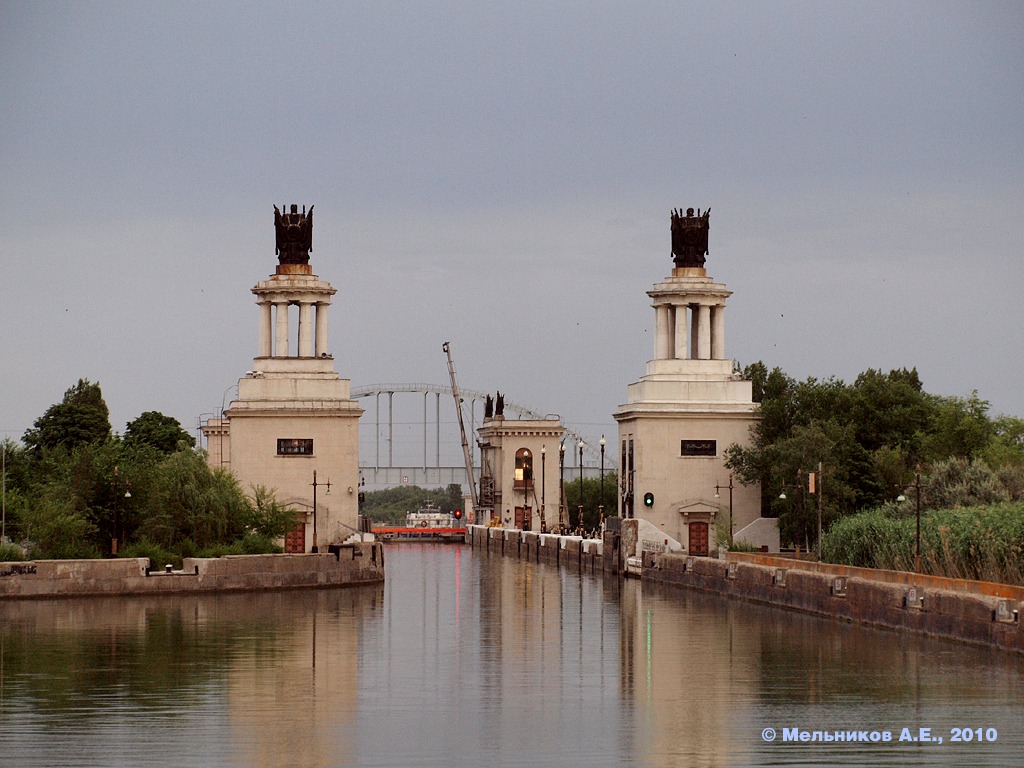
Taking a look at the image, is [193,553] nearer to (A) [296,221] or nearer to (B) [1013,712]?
(A) [296,221]

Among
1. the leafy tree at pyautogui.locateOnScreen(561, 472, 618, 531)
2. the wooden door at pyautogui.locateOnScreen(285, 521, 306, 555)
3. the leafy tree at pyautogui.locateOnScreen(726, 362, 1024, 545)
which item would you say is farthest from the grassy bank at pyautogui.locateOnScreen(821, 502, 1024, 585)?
the leafy tree at pyautogui.locateOnScreen(561, 472, 618, 531)

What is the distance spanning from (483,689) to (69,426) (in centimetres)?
7359

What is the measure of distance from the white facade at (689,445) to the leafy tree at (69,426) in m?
36.7

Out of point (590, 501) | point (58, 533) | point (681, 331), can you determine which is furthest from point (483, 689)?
point (590, 501)

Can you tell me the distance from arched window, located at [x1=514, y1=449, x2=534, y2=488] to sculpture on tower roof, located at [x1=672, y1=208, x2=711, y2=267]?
42662mm

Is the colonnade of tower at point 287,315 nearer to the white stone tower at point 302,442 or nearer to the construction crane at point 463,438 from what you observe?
the white stone tower at point 302,442

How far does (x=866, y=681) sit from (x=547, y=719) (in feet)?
21.8

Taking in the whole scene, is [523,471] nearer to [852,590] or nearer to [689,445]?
[689,445]

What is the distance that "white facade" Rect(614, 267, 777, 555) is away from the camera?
7450 centimetres

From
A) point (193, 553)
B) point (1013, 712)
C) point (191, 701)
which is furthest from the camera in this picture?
point (193, 553)

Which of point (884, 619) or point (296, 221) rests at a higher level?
point (296, 221)

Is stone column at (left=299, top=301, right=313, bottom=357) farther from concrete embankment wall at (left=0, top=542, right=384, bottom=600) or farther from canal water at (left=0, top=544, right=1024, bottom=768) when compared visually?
canal water at (left=0, top=544, right=1024, bottom=768)

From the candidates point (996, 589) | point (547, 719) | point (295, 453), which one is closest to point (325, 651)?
point (547, 719)

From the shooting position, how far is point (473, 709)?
2966cm
